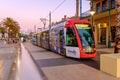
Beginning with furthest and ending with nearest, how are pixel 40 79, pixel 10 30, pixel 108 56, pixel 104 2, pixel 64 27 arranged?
pixel 10 30 < pixel 104 2 < pixel 64 27 < pixel 108 56 < pixel 40 79

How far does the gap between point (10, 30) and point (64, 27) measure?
101 m

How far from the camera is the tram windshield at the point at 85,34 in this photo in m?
18.6

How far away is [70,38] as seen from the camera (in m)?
19.6

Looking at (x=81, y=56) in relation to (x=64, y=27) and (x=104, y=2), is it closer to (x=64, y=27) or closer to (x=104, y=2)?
(x=64, y=27)

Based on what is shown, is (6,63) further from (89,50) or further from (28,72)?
(89,50)

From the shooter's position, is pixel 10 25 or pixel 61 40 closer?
pixel 61 40

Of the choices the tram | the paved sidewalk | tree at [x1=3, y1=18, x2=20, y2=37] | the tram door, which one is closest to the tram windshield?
the tram

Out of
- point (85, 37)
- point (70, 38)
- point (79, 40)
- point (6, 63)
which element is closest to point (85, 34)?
point (85, 37)

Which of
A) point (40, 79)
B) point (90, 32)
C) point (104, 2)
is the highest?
point (104, 2)

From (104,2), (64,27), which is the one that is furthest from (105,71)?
(104,2)

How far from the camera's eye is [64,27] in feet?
68.1

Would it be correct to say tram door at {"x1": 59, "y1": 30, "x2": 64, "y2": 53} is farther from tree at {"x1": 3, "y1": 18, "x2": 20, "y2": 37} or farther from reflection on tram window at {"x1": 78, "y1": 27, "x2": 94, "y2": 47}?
tree at {"x1": 3, "y1": 18, "x2": 20, "y2": 37}

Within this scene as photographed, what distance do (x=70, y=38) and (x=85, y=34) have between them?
1.39m

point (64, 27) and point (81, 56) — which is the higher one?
point (64, 27)
